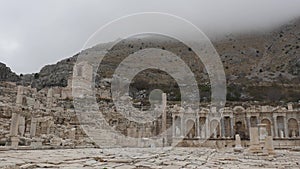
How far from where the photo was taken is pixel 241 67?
2562 inches

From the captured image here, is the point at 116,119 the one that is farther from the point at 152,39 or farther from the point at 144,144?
the point at 152,39

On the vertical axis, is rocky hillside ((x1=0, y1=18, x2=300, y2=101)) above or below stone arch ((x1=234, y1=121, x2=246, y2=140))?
above

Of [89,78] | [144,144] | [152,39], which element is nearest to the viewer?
[144,144]

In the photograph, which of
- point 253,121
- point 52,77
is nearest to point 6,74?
point 52,77


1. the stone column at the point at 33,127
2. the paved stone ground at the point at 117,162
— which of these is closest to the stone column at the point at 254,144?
the paved stone ground at the point at 117,162

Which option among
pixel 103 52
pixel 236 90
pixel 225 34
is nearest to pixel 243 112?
pixel 236 90

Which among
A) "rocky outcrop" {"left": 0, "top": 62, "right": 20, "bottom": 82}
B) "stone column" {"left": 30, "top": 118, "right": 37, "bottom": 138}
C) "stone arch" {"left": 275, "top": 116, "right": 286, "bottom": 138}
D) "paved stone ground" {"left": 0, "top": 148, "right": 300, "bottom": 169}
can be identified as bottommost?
"paved stone ground" {"left": 0, "top": 148, "right": 300, "bottom": 169}

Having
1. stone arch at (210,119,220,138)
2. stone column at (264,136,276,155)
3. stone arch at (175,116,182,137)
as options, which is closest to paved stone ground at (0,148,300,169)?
stone column at (264,136,276,155)

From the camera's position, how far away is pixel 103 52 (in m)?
70.0

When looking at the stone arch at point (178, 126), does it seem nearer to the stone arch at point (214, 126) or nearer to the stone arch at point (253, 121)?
the stone arch at point (214, 126)

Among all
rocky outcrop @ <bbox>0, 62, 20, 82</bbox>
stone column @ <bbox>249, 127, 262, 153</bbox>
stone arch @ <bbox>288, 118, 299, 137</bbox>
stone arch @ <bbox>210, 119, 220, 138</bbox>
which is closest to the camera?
stone column @ <bbox>249, 127, 262, 153</bbox>

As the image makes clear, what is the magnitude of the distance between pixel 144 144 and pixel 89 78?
23.5 meters

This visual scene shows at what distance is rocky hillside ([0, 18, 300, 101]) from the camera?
164ft

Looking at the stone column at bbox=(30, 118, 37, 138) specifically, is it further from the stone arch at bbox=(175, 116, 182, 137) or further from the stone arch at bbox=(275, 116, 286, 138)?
the stone arch at bbox=(275, 116, 286, 138)
